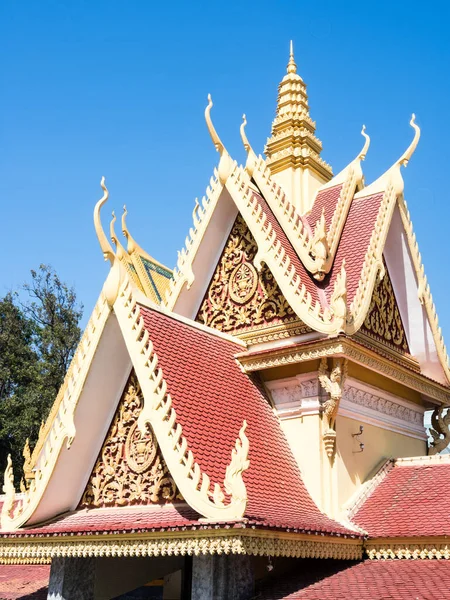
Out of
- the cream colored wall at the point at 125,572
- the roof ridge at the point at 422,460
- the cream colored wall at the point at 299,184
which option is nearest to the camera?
the cream colored wall at the point at 125,572

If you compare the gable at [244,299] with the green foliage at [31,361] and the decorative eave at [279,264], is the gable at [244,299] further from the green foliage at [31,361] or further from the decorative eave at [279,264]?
the green foliage at [31,361]

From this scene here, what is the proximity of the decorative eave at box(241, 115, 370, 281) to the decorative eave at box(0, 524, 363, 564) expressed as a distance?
3614 mm

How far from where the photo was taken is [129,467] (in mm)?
7875

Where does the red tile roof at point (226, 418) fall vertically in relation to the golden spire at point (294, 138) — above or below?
below

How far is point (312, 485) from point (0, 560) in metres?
3.74

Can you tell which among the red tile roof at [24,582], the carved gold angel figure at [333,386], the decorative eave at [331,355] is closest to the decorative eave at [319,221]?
the decorative eave at [331,355]

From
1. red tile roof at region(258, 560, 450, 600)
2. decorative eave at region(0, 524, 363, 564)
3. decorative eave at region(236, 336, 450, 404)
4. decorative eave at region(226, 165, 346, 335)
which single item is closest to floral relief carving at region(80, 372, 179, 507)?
decorative eave at region(0, 524, 363, 564)

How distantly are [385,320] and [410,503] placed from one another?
2977mm

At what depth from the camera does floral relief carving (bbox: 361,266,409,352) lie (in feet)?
32.1

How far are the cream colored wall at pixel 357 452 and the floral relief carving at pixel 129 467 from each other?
212 centimetres

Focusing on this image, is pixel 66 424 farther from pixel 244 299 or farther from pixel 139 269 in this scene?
pixel 139 269

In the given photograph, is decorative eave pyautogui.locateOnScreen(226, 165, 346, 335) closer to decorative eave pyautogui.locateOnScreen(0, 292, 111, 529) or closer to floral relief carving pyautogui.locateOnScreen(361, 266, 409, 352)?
floral relief carving pyautogui.locateOnScreen(361, 266, 409, 352)

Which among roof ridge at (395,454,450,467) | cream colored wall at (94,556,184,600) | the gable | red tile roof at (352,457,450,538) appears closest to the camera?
red tile roof at (352,457,450,538)

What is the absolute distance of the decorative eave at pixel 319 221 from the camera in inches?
371
